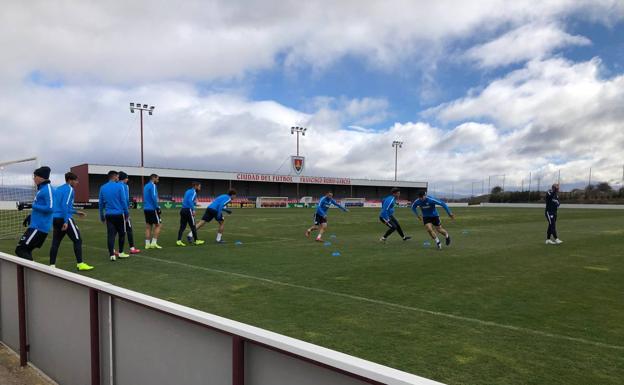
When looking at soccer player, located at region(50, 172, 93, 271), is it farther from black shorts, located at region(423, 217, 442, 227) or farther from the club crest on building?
the club crest on building

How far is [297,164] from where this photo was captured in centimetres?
6606

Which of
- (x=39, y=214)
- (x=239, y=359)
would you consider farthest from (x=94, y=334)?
(x=39, y=214)

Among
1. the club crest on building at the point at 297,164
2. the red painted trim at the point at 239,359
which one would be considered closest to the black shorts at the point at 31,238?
the red painted trim at the point at 239,359

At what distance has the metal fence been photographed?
1697 millimetres

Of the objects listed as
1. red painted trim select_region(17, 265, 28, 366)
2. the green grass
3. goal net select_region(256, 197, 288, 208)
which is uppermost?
red painted trim select_region(17, 265, 28, 366)

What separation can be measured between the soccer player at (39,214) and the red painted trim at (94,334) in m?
4.31

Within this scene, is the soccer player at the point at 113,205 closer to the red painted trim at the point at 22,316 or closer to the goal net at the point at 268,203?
the red painted trim at the point at 22,316

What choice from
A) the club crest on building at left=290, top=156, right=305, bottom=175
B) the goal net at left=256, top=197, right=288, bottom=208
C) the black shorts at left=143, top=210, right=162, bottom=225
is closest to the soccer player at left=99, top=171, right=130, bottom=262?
the black shorts at left=143, top=210, right=162, bottom=225

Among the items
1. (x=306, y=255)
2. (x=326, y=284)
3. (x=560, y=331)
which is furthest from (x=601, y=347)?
(x=306, y=255)

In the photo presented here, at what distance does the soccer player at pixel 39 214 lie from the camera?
6.50 meters

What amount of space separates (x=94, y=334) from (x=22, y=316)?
5.14 feet

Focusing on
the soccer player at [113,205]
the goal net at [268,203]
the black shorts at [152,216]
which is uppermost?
the soccer player at [113,205]

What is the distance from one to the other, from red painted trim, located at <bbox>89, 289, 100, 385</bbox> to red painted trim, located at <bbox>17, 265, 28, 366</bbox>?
1476 mm

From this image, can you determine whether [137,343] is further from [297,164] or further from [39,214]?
[297,164]
